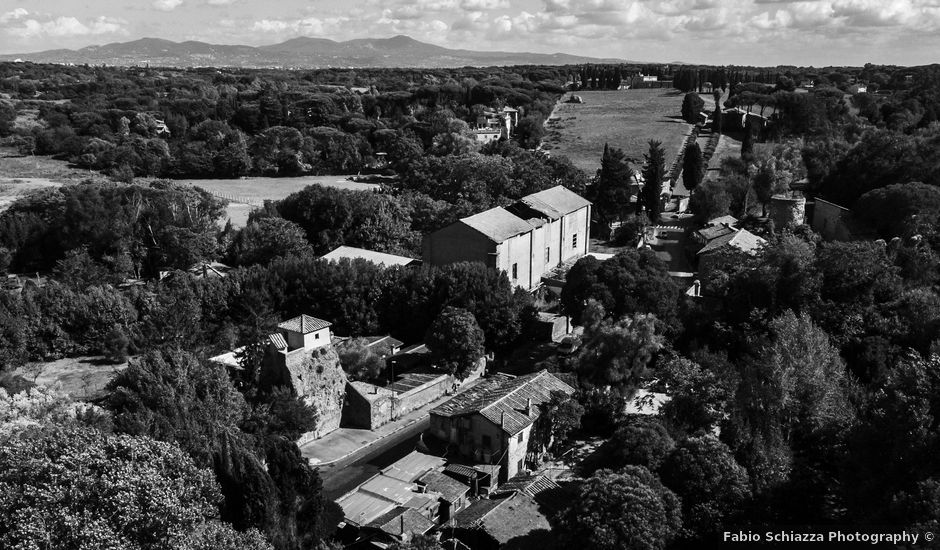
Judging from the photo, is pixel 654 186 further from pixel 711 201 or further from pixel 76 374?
pixel 76 374

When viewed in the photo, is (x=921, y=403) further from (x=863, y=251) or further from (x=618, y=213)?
(x=618, y=213)

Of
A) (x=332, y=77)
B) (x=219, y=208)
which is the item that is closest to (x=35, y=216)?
(x=219, y=208)

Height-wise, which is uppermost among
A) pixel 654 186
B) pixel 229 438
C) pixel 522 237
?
pixel 654 186

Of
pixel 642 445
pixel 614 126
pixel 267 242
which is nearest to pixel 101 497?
pixel 642 445

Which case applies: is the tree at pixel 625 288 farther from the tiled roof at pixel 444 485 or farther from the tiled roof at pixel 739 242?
the tiled roof at pixel 444 485

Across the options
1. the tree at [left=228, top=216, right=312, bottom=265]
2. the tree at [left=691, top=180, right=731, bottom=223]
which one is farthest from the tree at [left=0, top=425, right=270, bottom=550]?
the tree at [left=691, top=180, right=731, bottom=223]

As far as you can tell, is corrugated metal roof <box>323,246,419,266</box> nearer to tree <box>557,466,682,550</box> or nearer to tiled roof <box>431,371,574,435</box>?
tiled roof <box>431,371,574,435</box>
